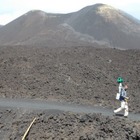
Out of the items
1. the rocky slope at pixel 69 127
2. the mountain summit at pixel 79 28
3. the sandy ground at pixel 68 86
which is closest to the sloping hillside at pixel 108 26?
the mountain summit at pixel 79 28

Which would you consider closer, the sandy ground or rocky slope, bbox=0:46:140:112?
the sandy ground

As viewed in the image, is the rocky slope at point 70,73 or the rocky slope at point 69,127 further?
the rocky slope at point 70,73

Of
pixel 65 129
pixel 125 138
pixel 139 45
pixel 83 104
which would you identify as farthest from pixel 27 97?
pixel 139 45

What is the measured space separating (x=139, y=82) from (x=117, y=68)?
2891mm

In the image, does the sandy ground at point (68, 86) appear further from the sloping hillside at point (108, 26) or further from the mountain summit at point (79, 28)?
the sloping hillside at point (108, 26)

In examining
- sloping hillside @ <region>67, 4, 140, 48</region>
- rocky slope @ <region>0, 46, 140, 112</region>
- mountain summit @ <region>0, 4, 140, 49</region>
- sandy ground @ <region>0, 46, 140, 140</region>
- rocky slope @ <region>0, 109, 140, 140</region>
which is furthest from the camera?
sloping hillside @ <region>67, 4, 140, 48</region>

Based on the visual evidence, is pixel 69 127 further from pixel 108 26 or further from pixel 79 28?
pixel 79 28

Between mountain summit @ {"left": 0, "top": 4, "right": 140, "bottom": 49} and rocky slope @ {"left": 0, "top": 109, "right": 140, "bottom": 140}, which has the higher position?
rocky slope @ {"left": 0, "top": 109, "right": 140, "bottom": 140}

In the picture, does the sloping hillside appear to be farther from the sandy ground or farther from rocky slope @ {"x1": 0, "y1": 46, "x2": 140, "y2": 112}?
the sandy ground

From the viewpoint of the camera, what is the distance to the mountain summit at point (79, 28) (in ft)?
239

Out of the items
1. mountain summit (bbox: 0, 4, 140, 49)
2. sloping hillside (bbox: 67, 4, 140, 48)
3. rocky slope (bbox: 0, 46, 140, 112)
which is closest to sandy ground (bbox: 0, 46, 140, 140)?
rocky slope (bbox: 0, 46, 140, 112)

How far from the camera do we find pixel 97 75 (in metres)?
31.2

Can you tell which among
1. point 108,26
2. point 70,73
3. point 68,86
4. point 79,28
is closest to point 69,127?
point 68,86

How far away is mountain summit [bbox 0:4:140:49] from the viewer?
72812mm
